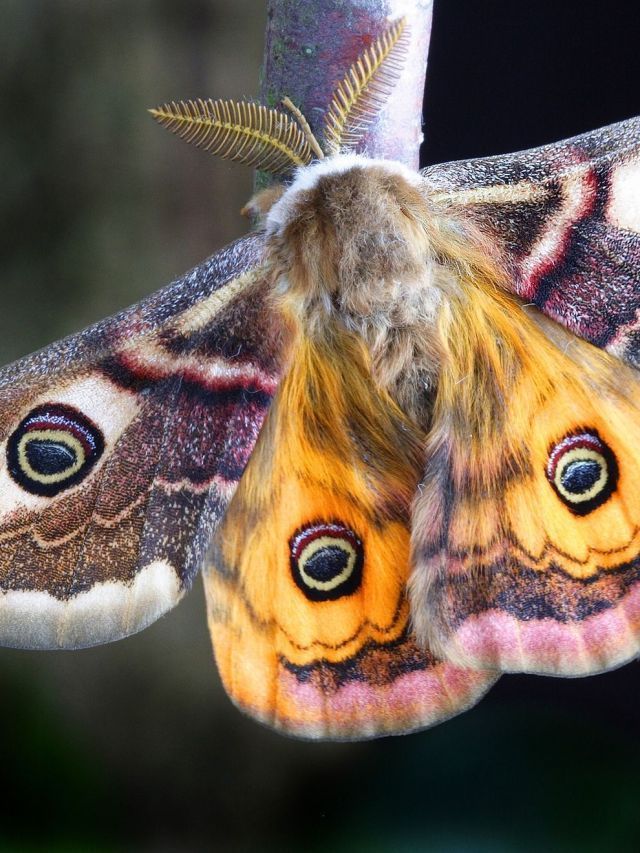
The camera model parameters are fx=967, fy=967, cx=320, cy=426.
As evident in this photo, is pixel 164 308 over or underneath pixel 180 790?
A: over

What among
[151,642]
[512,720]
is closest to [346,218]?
[512,720]

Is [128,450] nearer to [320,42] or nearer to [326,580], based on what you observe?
[326,580]

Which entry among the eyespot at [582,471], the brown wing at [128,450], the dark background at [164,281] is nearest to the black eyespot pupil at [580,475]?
the eyespot at [582,471]

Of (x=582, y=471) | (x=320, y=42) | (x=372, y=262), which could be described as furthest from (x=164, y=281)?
(x=582, y=471)

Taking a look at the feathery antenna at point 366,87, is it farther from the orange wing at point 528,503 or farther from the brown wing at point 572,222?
the orange wing at point 528,503

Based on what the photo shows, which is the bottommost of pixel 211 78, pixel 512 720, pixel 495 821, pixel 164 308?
pixel 495 821

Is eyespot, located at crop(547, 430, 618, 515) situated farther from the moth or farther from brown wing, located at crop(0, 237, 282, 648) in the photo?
brown wing, located at crop(0, 237, 282, 648)

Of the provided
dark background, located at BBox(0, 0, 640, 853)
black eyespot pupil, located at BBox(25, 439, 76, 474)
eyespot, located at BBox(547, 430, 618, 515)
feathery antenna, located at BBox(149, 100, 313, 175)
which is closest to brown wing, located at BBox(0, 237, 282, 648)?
black eyespot pupil, located at BBox(25, 439, 76, 474)

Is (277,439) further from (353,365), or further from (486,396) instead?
(486,396)
